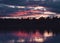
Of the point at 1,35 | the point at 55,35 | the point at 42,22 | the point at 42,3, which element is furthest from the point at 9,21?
the point at 42,3

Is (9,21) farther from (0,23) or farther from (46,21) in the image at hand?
(46,21)

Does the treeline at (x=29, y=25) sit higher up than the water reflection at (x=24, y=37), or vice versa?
the treeline at (x=29, y=25)

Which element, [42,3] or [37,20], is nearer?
[37,20]

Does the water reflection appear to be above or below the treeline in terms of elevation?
below

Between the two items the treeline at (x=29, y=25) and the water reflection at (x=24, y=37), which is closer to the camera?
the water reflection at (x=24, y=37)

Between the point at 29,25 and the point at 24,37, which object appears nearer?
the point at 24,37

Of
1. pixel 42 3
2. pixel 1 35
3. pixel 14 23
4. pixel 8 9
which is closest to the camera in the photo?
pixel 1 35

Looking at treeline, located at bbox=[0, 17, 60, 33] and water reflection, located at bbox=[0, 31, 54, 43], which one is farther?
treeline, located at bbox=[0, 17, 60, 33]

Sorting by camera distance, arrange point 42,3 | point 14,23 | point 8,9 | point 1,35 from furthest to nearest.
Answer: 1. point 42,3
2. point 8,9
3. point 14,23
4. point 1,35
